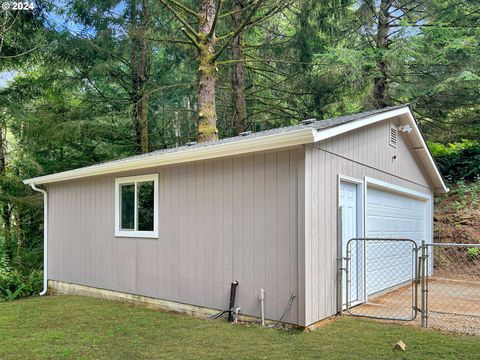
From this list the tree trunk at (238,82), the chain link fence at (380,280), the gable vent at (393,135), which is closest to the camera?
the chain link fence at (380,280)

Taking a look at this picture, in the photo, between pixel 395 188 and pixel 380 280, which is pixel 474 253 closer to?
pixel 395 188

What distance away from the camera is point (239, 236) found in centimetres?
523

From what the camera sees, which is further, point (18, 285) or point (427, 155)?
point (427, 155)

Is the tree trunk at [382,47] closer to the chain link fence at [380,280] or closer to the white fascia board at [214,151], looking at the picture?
the chain link fence at [380,280]

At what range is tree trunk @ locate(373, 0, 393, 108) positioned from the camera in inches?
491

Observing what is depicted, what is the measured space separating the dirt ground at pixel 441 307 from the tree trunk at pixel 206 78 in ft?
19.4

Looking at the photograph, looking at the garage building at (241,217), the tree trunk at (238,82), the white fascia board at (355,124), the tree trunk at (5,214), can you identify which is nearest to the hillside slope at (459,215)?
the garage building at (241,217)

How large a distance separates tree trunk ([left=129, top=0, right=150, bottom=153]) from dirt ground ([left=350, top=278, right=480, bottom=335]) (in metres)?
7.92

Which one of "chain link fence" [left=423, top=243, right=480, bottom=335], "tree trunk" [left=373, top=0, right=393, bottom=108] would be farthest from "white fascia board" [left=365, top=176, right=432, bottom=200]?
"tree trunk" [left=373, top=0, right=393, bottom=108]

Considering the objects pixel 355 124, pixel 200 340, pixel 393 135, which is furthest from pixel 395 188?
pixel 200 340

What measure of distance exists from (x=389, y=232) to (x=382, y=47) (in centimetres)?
767

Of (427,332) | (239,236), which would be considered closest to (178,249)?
(239,236)

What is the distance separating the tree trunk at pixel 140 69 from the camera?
11.7 metres

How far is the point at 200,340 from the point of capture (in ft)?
14.2
